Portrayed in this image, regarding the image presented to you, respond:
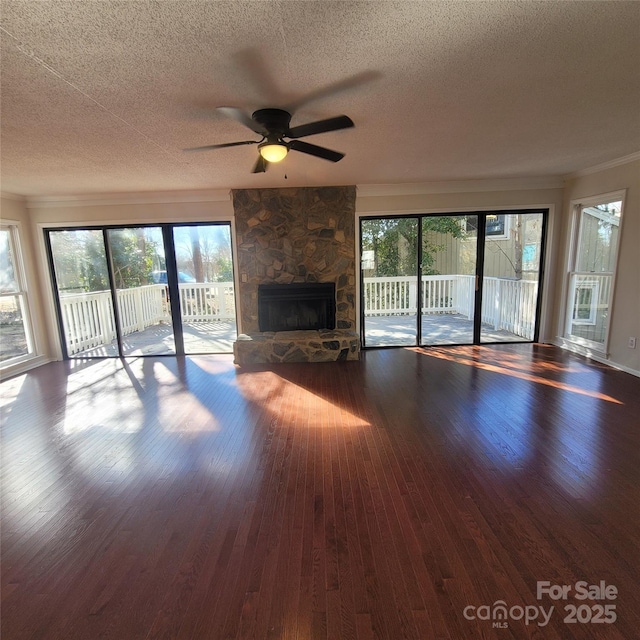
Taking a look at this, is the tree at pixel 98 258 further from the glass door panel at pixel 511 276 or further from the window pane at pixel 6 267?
the glass door panel at pixel 511 276

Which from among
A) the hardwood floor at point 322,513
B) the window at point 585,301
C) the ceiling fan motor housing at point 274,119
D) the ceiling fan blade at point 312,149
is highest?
the ceiling fan motor housing at point 274,119

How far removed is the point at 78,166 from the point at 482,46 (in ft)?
12.7

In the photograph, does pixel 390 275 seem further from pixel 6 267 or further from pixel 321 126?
pixel 6 267

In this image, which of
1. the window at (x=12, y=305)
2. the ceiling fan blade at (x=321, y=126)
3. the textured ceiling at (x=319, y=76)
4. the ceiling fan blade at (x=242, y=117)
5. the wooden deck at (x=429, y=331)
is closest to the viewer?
the textured ceiling at (x=319, y=76)

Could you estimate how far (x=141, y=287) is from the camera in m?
5.29

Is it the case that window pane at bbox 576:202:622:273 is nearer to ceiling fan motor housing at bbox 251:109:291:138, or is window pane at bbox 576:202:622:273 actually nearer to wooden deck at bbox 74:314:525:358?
wooden deck at bbox 74:314:525:358

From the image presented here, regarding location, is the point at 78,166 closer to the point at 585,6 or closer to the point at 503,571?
the point at 585,6

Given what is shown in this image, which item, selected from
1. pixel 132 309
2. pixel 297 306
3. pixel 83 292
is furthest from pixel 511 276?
pixel 83 292

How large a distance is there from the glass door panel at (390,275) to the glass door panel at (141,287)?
3231 mm

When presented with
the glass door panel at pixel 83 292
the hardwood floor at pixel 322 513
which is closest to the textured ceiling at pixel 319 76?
the glass door panel at pixel 83 292

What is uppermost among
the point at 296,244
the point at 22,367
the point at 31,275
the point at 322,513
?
the point at 296,244

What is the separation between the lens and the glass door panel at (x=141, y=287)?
516cm

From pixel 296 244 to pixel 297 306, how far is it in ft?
3.14

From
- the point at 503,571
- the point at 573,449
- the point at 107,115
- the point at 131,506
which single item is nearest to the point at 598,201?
the point at 573,449
